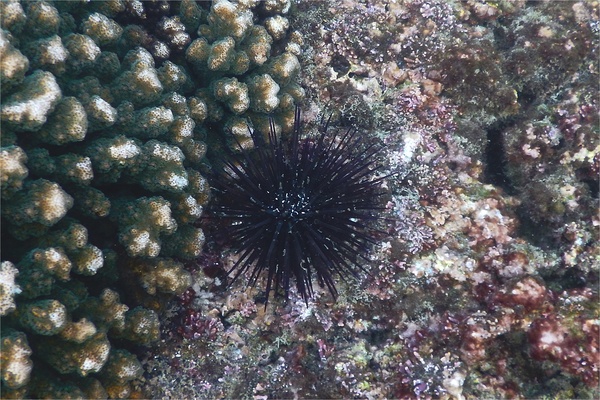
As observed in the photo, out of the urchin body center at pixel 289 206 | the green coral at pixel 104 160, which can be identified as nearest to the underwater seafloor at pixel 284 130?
the green coral at pixel 104 160

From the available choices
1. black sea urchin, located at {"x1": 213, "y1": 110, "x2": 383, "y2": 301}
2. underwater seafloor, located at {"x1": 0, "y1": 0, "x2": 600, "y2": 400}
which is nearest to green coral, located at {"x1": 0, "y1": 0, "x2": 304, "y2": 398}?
underwater seafloor, located at {"x1": 0, "y1": 0, "x2": 600, "y2": 400}

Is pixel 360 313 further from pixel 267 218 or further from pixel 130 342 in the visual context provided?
pixel 130 342

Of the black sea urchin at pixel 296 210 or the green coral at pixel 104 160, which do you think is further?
the black sea urchin at pixel 296 210

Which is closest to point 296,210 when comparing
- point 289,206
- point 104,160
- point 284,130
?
point 289,206

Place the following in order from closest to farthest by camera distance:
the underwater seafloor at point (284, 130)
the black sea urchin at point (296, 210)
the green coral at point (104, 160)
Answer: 1. the green coral at point (104, 160)
2. the underwater seafloor at point (284, 130)
3. the black sea urchin at point (296, 210)

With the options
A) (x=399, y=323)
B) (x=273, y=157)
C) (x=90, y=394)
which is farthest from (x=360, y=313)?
(x=90, y=394)

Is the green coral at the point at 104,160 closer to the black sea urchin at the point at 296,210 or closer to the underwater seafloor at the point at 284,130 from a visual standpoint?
the underwater seafloor at the point at 284,130

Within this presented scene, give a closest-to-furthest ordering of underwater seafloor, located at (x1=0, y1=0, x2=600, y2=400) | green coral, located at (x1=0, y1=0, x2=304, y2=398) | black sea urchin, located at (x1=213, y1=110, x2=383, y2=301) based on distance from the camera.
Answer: green coral, located at (x1=0, y1=0, x2=304, y2=398) < underwater seafloor, located at (x1=0, y1=0, x2=600, y2=400) < black sea urchin, located at (x1=213, y1=110, x2=383, y2=301)

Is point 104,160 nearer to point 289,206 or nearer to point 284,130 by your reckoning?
point 289,206

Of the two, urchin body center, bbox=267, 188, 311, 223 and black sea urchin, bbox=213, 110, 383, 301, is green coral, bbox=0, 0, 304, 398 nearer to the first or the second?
black sea urchin, bbox=213, 110, 383, 301
